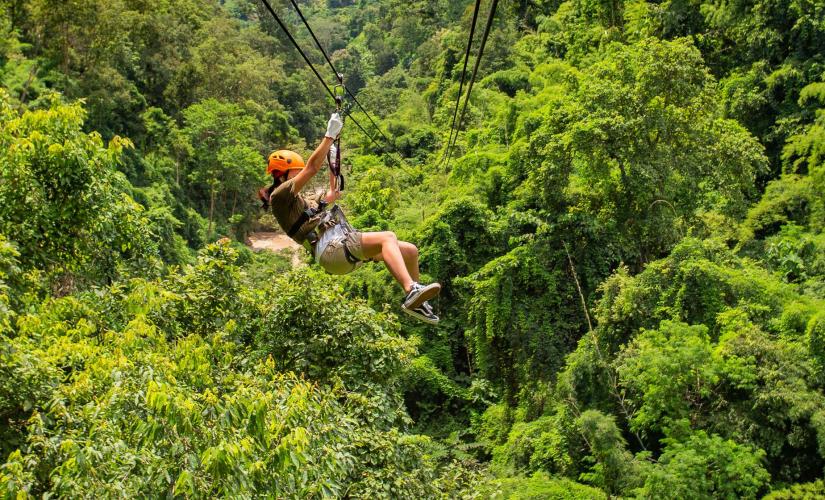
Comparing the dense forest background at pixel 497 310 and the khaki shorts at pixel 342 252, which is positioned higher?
the khaki shorts at pixel 342 252

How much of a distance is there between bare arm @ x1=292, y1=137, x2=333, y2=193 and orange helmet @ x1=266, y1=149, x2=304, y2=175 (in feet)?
0.55

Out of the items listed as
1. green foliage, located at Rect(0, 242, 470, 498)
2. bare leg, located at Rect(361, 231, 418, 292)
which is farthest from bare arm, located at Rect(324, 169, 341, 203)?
green foliage, located at Rect(0, 242, 470, 498)

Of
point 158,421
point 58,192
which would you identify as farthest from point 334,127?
point 58,192

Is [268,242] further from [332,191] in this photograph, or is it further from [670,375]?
[332,191]

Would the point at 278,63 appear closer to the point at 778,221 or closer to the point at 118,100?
the point at 118,100

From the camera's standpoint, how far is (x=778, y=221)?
1441 cm

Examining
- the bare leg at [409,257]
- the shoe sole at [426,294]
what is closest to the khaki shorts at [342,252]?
the bare leg at [409,257]

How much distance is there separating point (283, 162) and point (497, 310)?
8258 millimetres

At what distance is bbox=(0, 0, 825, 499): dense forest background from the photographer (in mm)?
4969

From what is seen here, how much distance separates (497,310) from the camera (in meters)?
12.9

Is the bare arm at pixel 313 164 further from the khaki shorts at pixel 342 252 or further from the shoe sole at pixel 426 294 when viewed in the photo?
the shoe sole at pixel 426 294

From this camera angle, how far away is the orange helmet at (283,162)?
5090mm

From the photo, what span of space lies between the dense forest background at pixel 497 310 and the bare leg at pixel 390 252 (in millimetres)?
1054

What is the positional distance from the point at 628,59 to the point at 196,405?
32.1 ft
